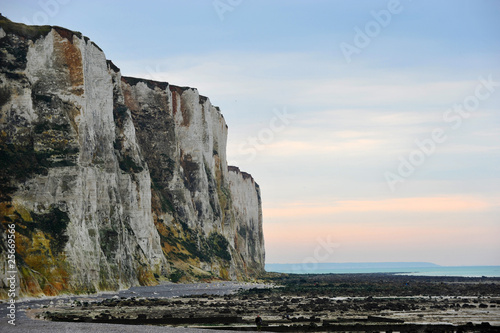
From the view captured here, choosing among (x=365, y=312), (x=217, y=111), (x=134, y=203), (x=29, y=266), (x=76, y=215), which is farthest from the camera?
(x=217, y=111)

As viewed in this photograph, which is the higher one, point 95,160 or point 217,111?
point 217,111

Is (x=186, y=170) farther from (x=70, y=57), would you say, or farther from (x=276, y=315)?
(x=276, y=315)

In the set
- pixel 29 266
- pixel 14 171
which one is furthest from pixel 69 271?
pixel 14 171

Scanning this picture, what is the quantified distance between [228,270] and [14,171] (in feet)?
154

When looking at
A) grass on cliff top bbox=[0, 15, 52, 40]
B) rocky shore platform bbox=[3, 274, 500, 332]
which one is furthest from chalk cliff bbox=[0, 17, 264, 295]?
rocky shore platform bbox=[3, 274, 500, 332]

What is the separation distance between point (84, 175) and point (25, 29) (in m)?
12.5

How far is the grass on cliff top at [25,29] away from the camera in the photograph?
52.7 metres

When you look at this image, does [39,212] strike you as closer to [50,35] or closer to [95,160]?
[95,160]

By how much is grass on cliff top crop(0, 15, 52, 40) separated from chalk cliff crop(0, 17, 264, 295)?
0.08 metres

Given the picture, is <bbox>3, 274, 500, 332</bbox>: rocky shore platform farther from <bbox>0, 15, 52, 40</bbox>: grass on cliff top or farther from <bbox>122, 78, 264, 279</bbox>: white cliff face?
<bbox>122, 78, 264, 279</bbox>: white cliff face

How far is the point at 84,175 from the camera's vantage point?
53.1 metres

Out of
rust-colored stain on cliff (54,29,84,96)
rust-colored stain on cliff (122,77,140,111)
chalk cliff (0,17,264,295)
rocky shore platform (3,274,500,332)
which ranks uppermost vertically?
rust-colored stain on cliff (122,77,140,111)

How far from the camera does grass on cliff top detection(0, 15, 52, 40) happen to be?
52669 millimetres

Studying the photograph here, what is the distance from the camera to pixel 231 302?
45.0m
